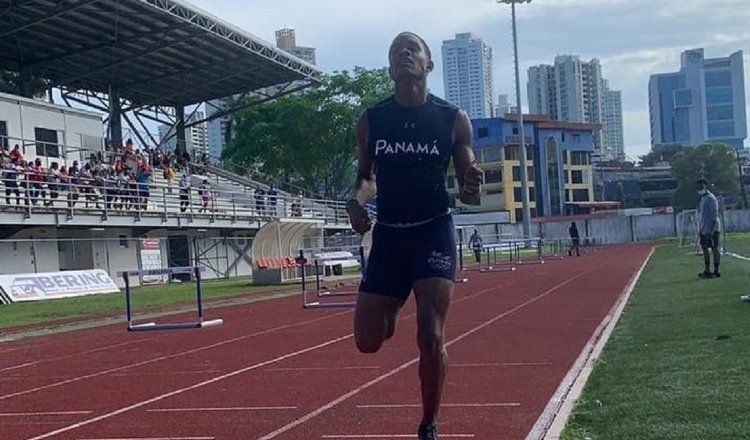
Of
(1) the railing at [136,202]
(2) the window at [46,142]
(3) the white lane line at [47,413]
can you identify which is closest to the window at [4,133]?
(2) the window at [46,142]

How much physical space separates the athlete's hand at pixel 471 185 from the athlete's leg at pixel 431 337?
0.44m

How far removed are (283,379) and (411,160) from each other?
4562 millimetres

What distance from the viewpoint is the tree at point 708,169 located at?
105 m

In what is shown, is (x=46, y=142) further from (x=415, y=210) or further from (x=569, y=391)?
(x=415, y=210)

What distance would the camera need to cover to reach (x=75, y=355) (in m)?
13.3

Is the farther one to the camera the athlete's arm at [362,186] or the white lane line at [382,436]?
the white lane line at [382,436]

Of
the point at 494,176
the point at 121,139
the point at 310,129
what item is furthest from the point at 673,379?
the point at 494,176

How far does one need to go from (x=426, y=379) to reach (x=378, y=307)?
448mm

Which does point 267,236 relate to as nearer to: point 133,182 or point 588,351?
point 133,182

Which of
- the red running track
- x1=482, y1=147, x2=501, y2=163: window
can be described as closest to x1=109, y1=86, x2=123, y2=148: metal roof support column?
the red running track

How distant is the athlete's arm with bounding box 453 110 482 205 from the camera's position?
5.05m

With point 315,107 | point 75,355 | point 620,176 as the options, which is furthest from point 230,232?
point 620,176

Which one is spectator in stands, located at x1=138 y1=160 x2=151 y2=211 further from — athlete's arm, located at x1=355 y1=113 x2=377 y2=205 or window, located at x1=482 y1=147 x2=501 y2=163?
window, located at x1=482 y1=147 x2=501 y2=163

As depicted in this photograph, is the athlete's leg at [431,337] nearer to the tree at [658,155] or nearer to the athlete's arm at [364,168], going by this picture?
the athlete's arm at [364,168]
